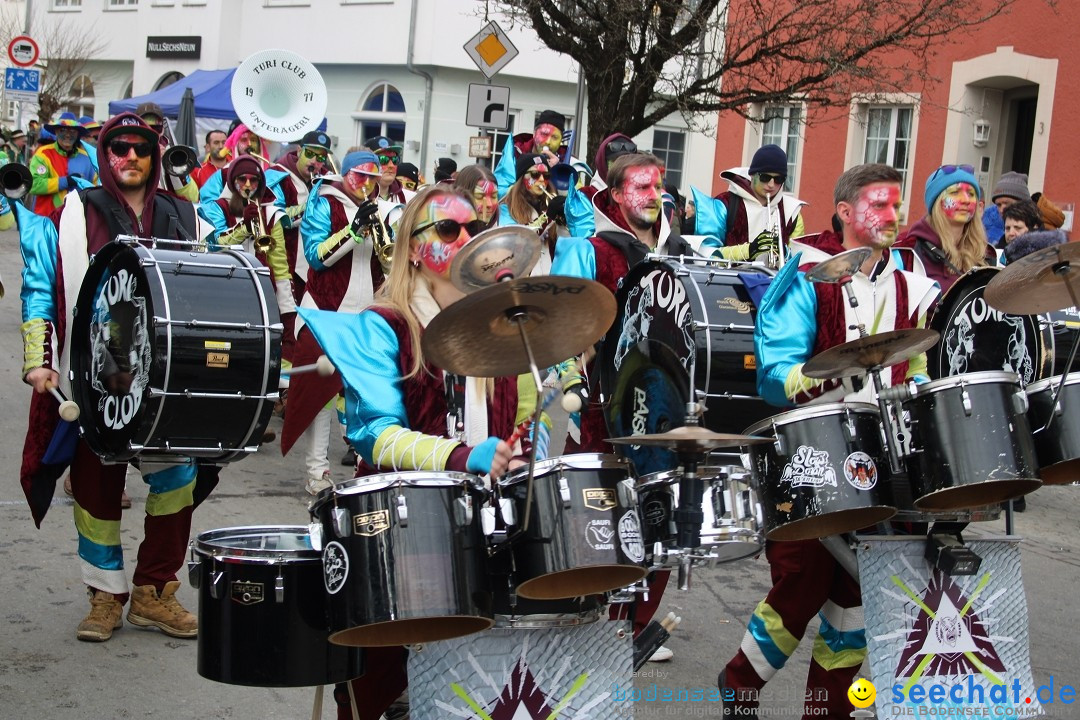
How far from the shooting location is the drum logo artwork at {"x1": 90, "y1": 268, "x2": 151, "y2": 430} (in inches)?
182

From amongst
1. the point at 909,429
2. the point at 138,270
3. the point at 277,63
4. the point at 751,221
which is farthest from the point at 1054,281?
the point at 277,63

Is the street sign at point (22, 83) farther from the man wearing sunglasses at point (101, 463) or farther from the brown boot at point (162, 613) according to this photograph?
the brown boot at point (162, 613)

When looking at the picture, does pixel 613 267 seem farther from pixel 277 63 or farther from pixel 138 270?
pixel 277 63

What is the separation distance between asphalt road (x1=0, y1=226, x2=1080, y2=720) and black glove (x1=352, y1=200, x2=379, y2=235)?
158 centimetres

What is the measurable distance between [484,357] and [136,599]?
111 inches

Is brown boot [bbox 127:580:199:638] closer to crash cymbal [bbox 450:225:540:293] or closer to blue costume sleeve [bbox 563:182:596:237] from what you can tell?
crash cymbal [bbox 450:225:540:293]

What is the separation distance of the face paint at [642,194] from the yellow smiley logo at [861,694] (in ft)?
7.72

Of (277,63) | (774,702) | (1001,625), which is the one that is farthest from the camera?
(277,63)

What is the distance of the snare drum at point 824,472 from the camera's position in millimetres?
3816

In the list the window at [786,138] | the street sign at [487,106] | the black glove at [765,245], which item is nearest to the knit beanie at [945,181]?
the black glove at [765,245]

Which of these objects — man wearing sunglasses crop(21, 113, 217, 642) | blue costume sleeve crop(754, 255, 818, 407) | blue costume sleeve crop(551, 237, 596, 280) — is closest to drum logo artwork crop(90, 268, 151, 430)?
man wearing sunglasses crop(21, 113, 217, 642)

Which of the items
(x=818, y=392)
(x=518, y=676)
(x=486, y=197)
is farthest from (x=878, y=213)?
(x=486, y=197)

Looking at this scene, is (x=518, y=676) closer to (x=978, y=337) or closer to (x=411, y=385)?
(x=411, y=385)

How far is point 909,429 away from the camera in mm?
3859
